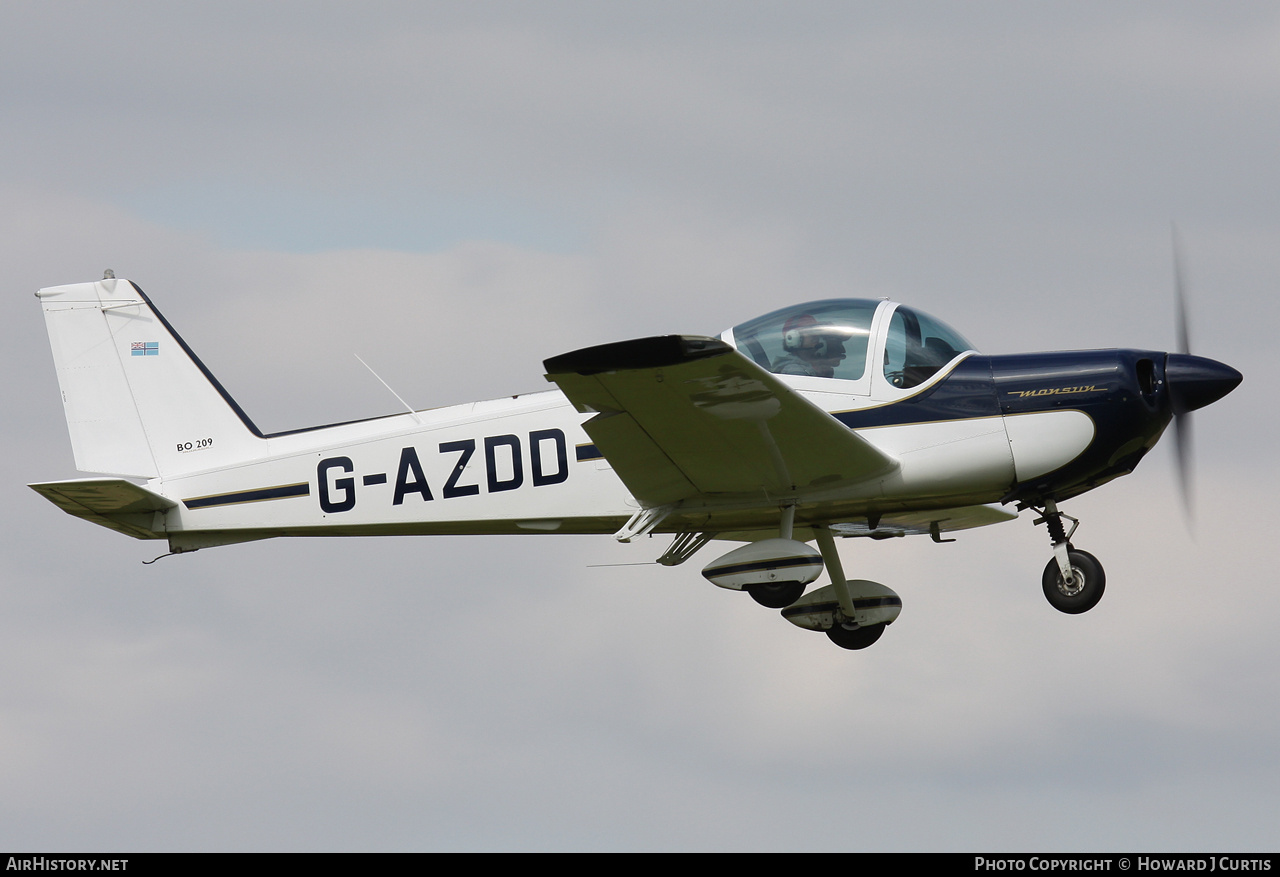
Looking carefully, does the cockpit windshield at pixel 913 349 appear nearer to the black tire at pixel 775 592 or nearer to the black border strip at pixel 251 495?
the black tire at pixel 775 592

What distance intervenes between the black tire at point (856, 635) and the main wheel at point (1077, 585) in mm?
2029

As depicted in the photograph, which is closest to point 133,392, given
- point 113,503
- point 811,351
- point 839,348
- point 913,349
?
point 113,503

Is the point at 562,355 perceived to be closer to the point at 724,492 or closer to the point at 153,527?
the point at 724,492

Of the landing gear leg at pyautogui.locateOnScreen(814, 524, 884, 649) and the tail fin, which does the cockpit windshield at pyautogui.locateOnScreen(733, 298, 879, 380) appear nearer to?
the landing gear leg at pyautogui.locateOnScreen(814, 524, 884, 649)

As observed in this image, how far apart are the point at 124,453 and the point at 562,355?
5.45 meters

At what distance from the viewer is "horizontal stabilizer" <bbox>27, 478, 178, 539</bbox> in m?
12.1

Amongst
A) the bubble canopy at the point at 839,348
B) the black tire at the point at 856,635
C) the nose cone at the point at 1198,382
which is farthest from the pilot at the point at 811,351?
the black tire at the point at 856,635

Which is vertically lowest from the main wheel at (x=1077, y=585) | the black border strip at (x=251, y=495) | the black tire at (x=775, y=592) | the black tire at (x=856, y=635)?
the black tire at (x=856, y=635)

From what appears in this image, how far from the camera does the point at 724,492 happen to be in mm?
11648

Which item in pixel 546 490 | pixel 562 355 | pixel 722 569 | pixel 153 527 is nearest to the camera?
pixel 562 355

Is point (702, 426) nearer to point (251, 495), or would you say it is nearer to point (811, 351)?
point (811, 351)

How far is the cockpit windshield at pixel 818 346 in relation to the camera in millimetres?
11398

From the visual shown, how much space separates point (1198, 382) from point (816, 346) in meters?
2.76
